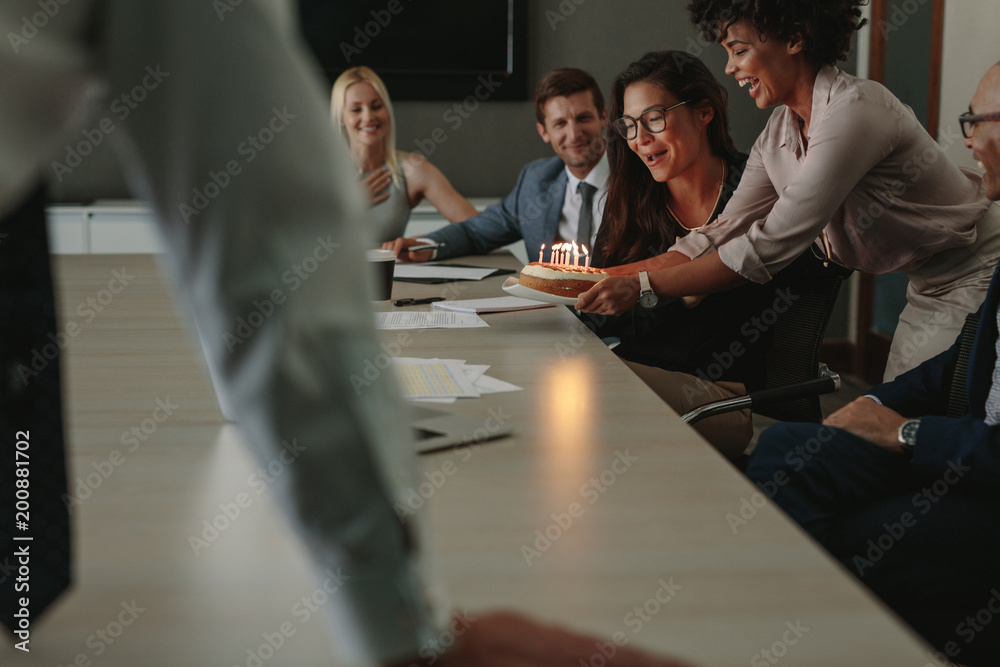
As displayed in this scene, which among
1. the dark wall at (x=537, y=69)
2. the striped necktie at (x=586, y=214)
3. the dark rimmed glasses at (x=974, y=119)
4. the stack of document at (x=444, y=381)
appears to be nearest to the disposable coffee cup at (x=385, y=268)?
the stack of document at (x=444, y=381)

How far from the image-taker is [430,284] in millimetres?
2225

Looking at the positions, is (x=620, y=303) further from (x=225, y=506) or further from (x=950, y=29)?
(x=950, y=29)

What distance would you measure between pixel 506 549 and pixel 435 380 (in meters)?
0.56

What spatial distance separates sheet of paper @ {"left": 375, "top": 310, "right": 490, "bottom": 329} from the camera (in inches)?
64.6

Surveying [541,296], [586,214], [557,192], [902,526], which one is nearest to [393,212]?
[557,192]

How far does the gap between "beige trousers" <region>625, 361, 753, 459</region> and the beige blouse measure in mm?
256

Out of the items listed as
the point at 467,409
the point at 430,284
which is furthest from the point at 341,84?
the point at 467,409

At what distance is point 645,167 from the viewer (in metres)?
2.26

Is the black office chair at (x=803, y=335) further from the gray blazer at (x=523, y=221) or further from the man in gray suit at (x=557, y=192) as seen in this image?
the gray blazer at (x=523, y=221)

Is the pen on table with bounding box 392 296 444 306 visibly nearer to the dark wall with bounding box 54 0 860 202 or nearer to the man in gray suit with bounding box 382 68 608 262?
the man in gray suit with bounding box 382 68 608 262

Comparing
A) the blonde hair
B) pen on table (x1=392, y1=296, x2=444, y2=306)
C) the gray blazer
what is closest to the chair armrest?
pen on table (x1=392, y1=296, x2=444, y2=306)

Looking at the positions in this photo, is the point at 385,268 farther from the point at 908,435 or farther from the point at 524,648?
the point at 524,648

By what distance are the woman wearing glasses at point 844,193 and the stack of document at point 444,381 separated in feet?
1.63

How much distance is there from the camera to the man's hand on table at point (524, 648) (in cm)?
39
